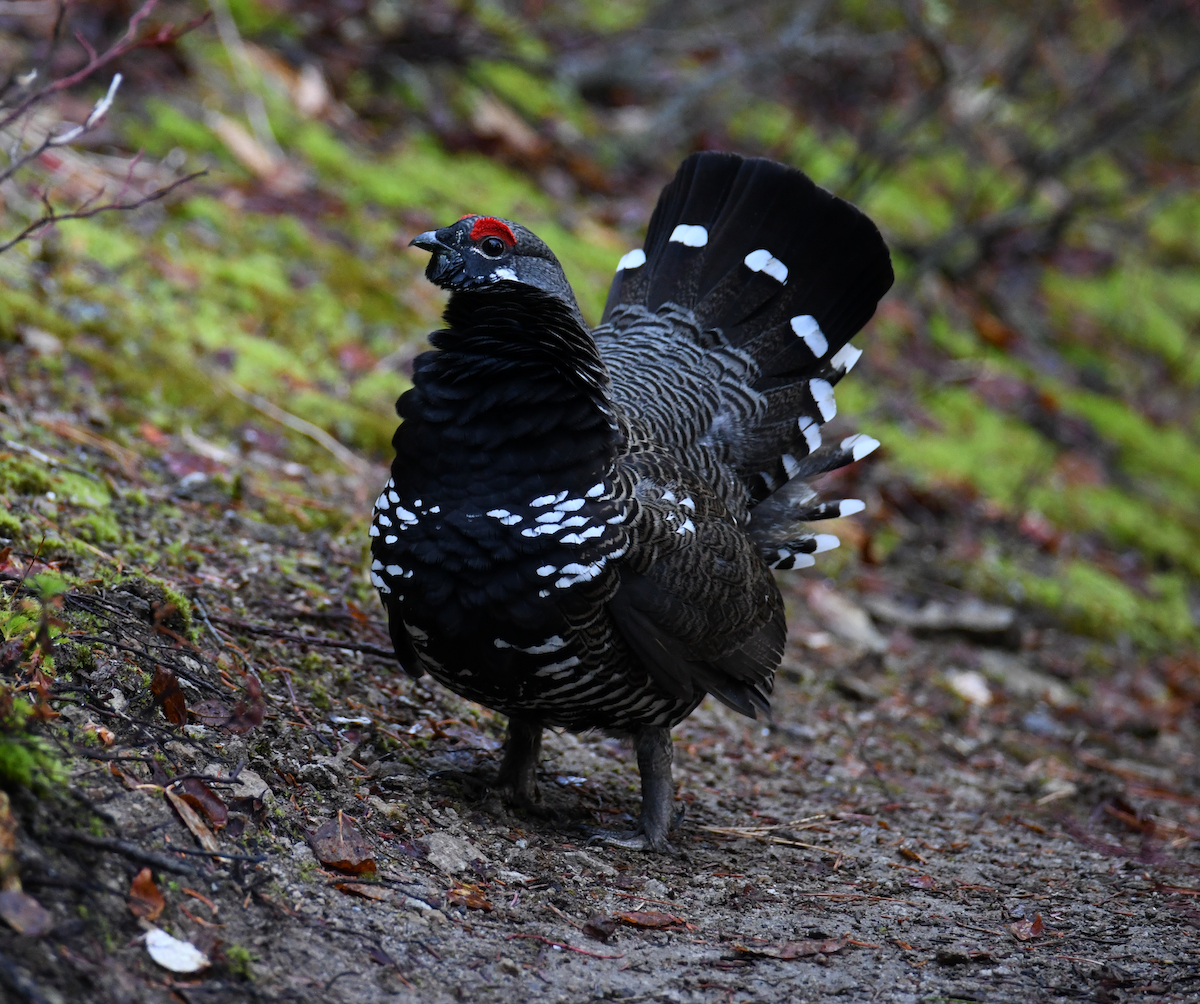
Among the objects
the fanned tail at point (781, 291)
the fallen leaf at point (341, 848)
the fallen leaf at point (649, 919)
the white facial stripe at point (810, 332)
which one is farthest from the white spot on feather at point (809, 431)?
Answer: the fallen leaf at point (341, 848)

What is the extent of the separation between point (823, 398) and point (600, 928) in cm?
264

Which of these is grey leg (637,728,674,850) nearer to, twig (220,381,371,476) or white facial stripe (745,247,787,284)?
white facial stripe (745,247,787,284)

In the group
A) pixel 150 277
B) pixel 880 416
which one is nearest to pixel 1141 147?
pixel 880 416

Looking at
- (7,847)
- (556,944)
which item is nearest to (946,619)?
(556,944)

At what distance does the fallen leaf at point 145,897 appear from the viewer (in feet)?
8.09

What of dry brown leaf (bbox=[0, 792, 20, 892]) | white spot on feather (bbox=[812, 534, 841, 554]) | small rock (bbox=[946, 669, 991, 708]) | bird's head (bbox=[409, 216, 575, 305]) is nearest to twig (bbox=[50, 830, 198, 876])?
dry brown leaf (bbox=[0, 792, 20, 892])

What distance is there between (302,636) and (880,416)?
616 centimetres

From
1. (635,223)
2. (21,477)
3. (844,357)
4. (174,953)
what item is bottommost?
(174,953)

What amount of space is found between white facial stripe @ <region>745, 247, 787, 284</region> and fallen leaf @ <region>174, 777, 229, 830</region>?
10.4ft

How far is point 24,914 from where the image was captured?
2240 millimetres

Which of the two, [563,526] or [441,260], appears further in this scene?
[441,260]

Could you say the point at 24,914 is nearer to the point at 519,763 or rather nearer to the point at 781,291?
the point at 519,763

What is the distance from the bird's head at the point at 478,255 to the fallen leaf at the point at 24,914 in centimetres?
224

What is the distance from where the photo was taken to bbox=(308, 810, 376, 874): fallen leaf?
3.03 m
